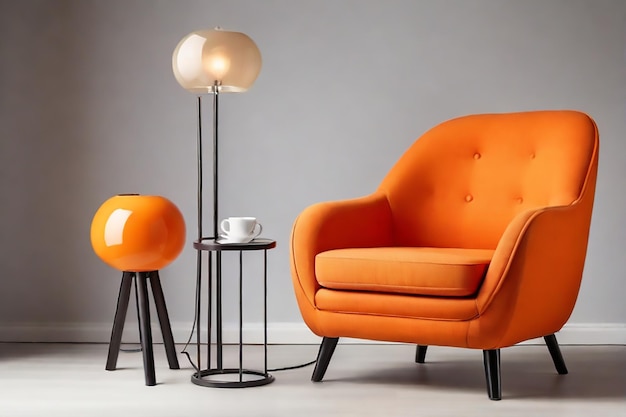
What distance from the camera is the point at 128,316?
414 cm

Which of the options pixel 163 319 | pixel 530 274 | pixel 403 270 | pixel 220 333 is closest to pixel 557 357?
pixel 530 274

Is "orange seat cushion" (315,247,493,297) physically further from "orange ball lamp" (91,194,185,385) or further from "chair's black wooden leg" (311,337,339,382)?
"orange ball lamp" (91,194,185,385)

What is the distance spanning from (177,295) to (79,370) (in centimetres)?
81

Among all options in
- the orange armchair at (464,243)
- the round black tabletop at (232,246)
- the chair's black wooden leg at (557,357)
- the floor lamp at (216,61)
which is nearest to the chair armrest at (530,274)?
the orange armchair at (464,243)

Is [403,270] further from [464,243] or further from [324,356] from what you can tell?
[464,243]

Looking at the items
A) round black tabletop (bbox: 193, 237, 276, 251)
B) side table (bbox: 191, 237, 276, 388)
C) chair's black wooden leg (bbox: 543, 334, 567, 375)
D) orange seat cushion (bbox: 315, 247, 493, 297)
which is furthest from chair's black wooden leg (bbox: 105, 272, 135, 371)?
chair's black wooden leg (bbox: 543, 334, 567, 375)

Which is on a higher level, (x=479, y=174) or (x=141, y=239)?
(x=479, y=174)

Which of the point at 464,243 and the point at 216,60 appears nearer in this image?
the point at 216,60

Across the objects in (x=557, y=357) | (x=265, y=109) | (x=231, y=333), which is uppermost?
(x=265, y=109)

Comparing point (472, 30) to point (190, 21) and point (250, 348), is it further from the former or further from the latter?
point (250, 348)

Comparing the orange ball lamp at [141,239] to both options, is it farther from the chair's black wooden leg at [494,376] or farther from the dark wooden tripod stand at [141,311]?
the chair's black wooden leg at [494,376]

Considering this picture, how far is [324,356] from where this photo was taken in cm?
312

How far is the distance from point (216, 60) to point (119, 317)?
0.99 meters

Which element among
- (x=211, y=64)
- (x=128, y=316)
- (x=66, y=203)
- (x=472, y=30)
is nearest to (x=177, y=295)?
(x=128, y=316)
